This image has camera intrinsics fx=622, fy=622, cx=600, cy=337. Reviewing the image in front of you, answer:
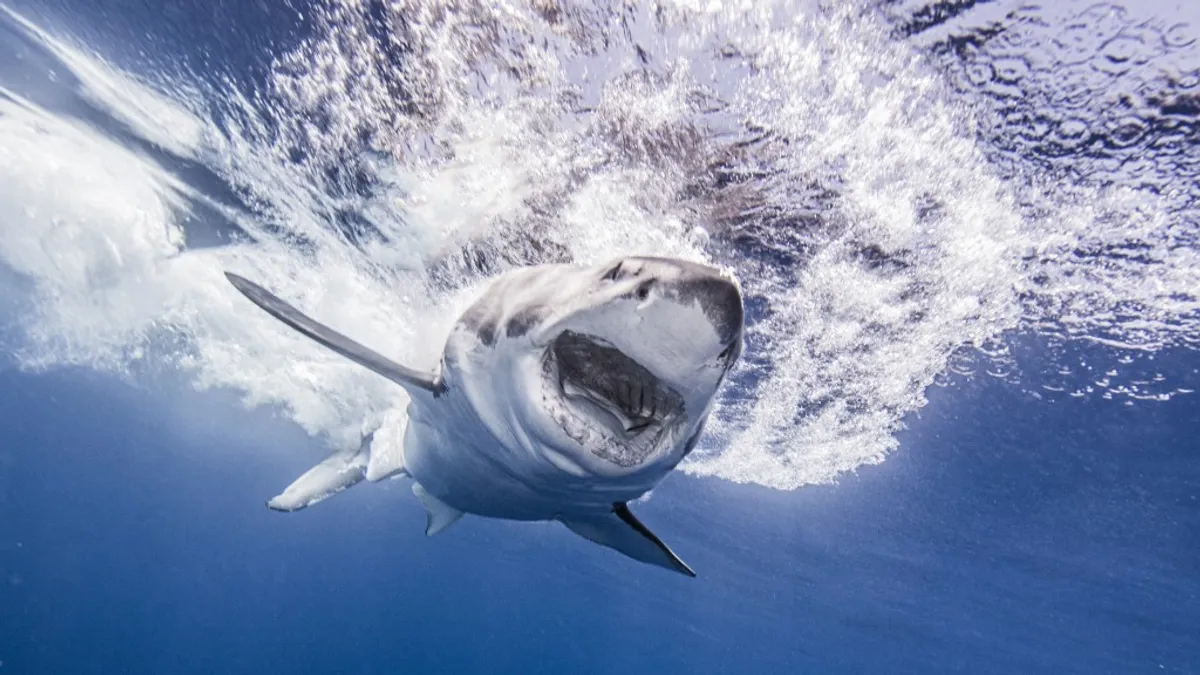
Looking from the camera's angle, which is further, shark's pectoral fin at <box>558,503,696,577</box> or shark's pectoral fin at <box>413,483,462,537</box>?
shark's pectoral fin at <box>413,483,462,537</box>

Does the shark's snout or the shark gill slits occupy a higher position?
the shark's snout

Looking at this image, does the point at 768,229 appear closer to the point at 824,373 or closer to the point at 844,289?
the point at 844,289

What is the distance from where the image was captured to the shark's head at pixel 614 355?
2.32 metres

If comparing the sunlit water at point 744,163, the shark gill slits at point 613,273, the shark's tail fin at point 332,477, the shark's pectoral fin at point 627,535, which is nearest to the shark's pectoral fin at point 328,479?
the shark's tail fin at point 332,477

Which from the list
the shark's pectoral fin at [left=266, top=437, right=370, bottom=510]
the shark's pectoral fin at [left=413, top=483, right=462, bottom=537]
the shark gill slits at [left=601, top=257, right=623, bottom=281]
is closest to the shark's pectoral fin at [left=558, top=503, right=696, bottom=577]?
the shark's pectoral fin at [left=413, top=483, right=462, bottom=537]

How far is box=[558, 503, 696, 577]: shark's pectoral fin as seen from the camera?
A: 5.07 meters

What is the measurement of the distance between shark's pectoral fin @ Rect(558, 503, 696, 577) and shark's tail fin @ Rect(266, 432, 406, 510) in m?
3.44

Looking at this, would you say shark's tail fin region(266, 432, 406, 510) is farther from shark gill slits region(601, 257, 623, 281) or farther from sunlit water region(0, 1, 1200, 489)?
shark gill slits region(601, 257, 623, 281)

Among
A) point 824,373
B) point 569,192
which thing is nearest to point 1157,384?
point 824,373

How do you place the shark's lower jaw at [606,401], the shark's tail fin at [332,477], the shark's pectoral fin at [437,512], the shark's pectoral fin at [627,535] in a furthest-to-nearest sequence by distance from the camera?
the shark's tail fin at [332,477], the shark's pectoral fin at [437,512], the shark's pectoral fin at [627,535], the shark's lower jaw at [606,401]

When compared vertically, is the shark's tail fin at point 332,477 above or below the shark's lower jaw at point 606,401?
below

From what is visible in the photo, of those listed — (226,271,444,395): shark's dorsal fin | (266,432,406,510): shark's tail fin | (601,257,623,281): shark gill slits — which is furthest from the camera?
(266,432,406,510): shark's tail fin

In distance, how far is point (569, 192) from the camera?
8.02 metres

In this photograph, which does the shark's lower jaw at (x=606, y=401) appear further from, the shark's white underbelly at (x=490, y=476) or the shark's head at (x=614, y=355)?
the shark's white underbelly at (x=490, y=476)
